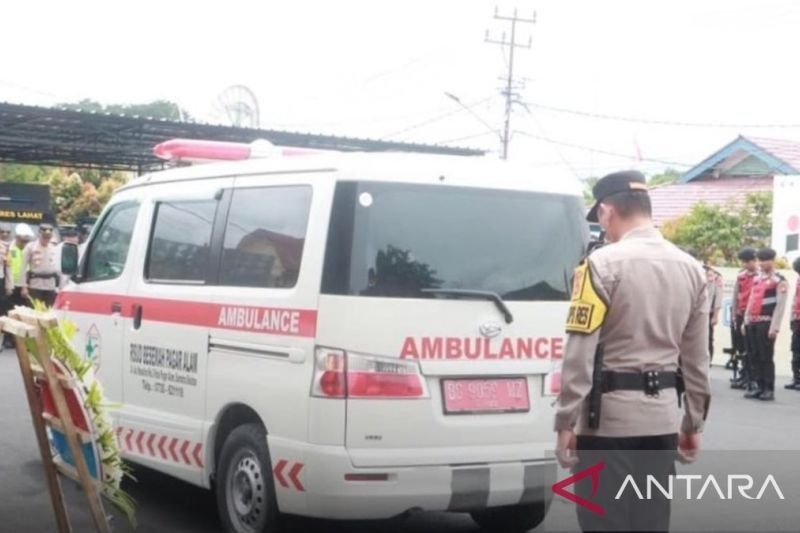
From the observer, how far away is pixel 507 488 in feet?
19.6

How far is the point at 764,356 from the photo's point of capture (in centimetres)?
1431

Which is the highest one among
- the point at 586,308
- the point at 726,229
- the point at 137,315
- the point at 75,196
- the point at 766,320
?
the point at 75,196

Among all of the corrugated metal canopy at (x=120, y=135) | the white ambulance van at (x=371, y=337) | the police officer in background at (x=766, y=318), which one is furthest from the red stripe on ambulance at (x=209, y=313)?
the corrugated metal canopy at (x=120, y=135)

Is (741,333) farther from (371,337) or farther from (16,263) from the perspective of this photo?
(371,337)

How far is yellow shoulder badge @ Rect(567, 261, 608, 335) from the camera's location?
4211mm

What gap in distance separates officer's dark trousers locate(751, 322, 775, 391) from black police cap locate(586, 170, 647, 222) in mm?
10338

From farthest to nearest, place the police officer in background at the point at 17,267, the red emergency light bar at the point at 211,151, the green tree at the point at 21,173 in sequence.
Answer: the green tree at the point at 21,173 → the police officer in background at the point at 17,267 → the red emergency light bar at the point at 211,151

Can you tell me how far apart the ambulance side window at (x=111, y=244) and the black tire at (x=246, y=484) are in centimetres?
191

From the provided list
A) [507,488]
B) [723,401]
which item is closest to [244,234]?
[507,488]

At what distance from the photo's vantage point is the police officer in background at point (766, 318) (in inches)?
559

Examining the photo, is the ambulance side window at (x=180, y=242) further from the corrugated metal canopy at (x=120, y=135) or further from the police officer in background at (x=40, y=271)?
the corrugated metal canopy at (x=120, y=135)

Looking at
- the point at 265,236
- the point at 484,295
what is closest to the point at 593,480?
the point at 484,295

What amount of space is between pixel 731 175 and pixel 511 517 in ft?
106

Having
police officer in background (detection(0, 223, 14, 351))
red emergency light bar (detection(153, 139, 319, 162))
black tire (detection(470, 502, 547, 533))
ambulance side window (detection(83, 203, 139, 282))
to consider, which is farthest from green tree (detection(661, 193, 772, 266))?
black tire (detection(470, 502, 547, 533))
